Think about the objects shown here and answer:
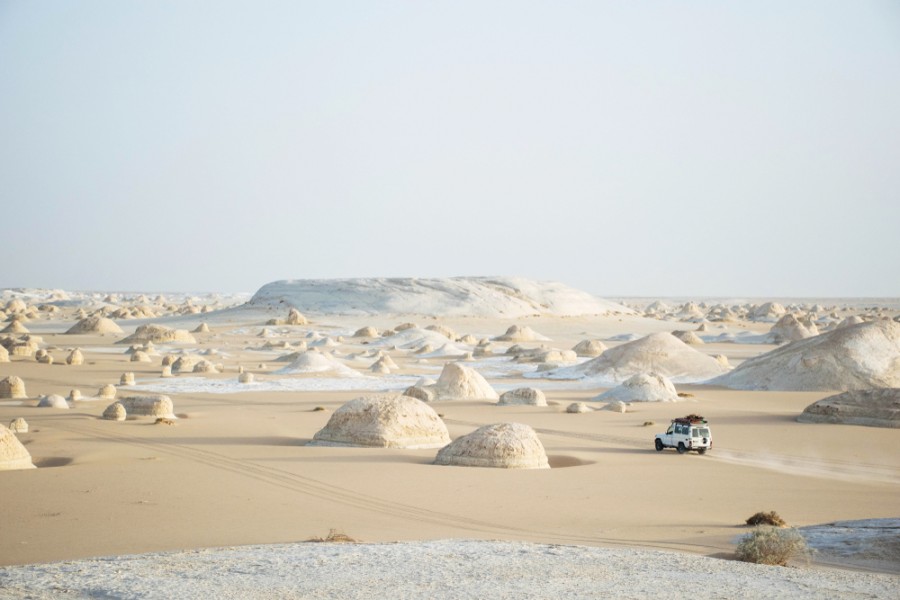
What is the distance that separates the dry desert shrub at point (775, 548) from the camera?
27.6ft

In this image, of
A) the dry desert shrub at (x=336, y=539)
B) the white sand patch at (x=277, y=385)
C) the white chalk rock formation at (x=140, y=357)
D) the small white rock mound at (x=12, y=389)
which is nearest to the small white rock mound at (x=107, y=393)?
the small white rock mound at (x=12, y=389)

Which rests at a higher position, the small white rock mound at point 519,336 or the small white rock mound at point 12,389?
the small white rock mound at point 519,336

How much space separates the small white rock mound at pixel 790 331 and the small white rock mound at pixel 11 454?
40211 mm

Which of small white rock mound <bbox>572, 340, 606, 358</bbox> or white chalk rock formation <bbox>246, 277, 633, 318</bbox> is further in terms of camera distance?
white chalk rock formation <bbox>246, 277, 633, 318</bbox>

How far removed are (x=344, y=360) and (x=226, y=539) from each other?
94.1ft

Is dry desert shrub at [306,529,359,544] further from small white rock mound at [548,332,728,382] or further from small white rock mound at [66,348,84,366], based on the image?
small white rock mound at [66,348,84,366]

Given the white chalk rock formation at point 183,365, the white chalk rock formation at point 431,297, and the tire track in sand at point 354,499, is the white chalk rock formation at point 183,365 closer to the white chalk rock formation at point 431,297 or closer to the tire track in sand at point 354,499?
the tire track in sand at point 354,499

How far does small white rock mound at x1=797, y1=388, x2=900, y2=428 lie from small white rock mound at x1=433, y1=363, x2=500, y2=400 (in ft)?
25.8

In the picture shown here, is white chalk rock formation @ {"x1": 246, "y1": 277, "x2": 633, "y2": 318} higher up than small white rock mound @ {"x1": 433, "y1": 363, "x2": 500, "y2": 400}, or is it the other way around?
white chalk rock formation @ {"x1": 246, "y1": 277, "x2": 633, "y2": 318}

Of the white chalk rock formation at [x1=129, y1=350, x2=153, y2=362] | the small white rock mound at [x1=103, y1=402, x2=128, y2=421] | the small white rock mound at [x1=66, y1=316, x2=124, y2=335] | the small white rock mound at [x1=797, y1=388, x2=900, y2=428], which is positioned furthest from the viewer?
the small white rock mound at [x1=66, y1=316, x2=124, y2=335]

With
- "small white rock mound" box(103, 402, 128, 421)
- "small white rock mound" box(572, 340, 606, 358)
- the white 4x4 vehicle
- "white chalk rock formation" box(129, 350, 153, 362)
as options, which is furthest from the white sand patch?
the white 4x4 vehicle

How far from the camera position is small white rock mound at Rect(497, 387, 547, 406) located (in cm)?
2330

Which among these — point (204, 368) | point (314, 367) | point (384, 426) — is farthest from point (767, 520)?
point (204, 368)

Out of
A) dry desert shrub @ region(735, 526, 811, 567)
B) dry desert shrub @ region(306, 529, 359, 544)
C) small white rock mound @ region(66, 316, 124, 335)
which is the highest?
small white rock mound @ region(66, 316, 124, 335)
